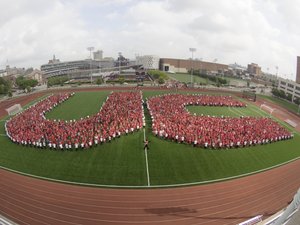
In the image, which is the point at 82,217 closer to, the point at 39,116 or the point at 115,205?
the point at 115,205

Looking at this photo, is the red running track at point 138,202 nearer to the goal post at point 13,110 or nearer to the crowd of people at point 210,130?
the crowd of people at point 210,130

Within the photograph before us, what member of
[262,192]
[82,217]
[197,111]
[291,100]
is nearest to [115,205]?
[82,217]

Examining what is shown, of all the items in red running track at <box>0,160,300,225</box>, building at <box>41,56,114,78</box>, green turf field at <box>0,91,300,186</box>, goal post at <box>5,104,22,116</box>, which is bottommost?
red running track at <box>0,160,300,225</box>

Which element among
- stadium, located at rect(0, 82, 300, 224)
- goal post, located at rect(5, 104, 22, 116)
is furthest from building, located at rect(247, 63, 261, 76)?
goal post, located at rect(5, 104, 22, 116)

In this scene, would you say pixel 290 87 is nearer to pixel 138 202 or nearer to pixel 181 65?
pixel 138 202

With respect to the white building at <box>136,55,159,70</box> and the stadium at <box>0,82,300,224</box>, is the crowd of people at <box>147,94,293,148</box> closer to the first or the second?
the stadium at <box>0,82,300,224</box>

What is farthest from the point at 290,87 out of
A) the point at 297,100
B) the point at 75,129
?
the point at 75,129
